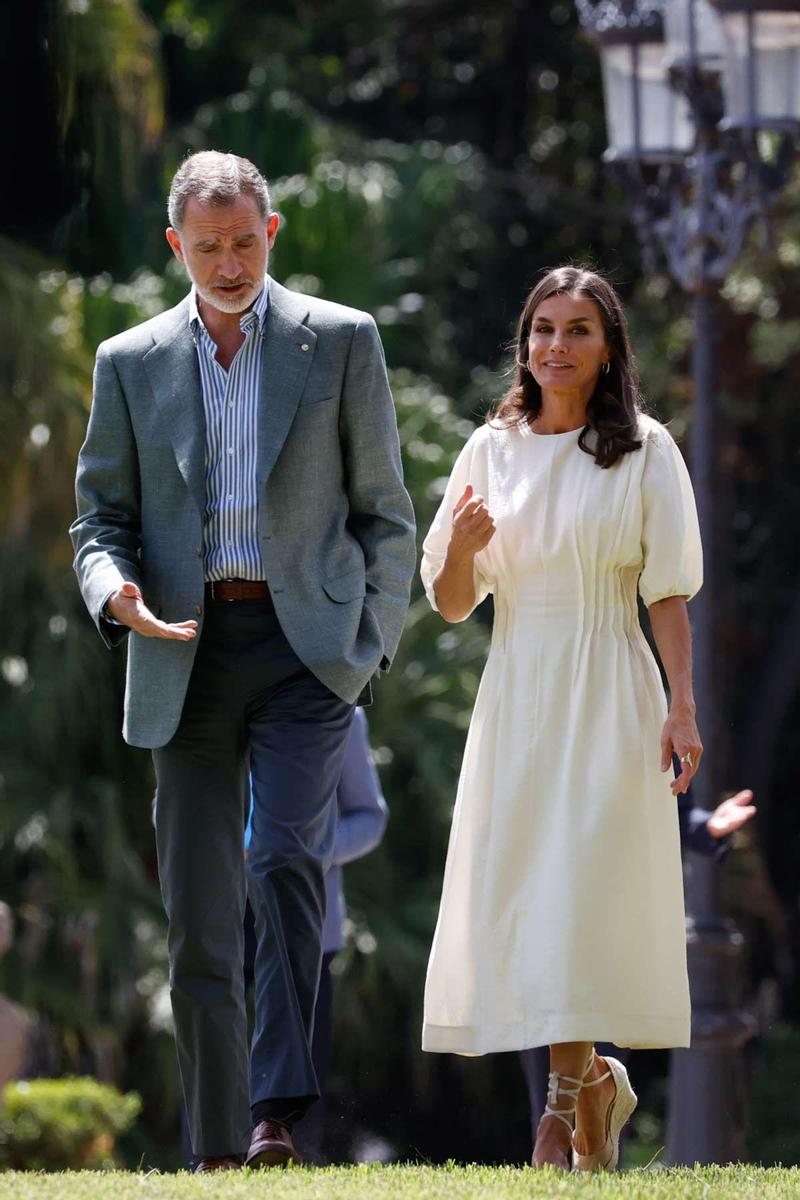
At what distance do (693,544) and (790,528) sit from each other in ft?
52.9

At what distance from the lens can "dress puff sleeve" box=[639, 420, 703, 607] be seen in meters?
5.32

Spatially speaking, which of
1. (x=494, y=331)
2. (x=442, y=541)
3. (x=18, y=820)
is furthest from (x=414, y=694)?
(x=442, y=541)

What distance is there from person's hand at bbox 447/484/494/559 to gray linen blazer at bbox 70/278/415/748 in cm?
19

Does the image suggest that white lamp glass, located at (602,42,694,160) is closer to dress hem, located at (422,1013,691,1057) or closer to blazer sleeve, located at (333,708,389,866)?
blazer sleeve, located at (333,708,389,866)

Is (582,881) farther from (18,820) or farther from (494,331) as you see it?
(494,331)

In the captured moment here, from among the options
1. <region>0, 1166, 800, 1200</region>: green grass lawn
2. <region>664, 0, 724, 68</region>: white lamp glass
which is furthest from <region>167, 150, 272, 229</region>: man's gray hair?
<region>664, 0, 724, 68</region>: white lamp glass

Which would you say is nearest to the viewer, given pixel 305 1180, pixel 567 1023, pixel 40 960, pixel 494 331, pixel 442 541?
pixel 305 1180

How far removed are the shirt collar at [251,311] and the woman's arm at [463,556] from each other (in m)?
0.62

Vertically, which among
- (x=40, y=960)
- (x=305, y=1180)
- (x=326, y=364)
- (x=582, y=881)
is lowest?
(x=40, y=960)

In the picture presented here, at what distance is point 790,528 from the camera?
21.3 meters

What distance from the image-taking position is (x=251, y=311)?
5434 mm

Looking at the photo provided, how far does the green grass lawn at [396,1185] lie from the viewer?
4.46 m

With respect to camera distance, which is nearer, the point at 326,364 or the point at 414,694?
the point at 326,364

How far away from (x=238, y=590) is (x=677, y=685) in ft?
3.25
